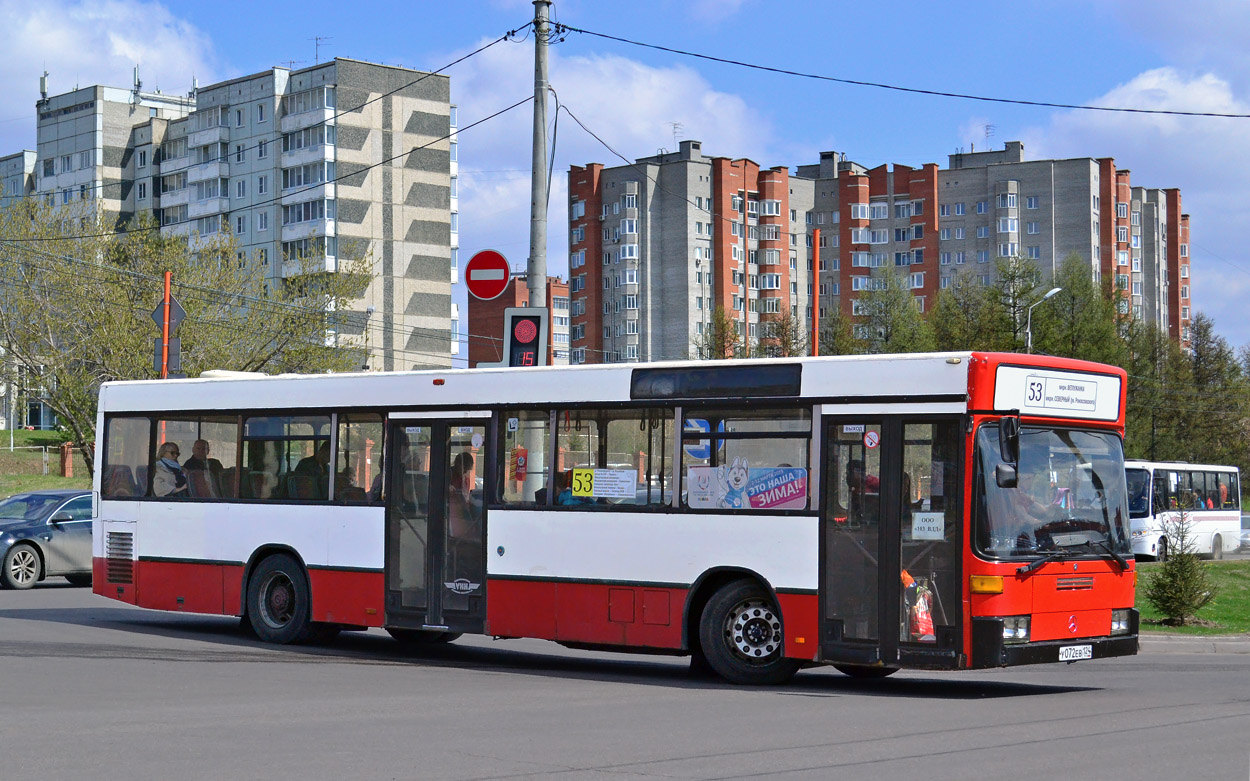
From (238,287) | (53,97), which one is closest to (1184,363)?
(238,287)

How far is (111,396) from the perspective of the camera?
1805 cm

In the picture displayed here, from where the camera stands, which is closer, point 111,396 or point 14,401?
point 111,396

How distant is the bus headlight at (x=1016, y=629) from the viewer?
11.5 meters

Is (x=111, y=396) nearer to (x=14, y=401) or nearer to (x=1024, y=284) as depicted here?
(x=14, y=401)

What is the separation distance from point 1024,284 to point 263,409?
57671 mm

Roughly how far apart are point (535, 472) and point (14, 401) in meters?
44.8

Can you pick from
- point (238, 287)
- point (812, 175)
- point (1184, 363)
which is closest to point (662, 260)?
point (812, 175)

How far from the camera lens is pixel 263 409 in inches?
651

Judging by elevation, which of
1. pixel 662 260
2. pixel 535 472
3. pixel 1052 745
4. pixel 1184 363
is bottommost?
pixel 1052 745

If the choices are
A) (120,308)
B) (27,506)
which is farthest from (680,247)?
(27,506)

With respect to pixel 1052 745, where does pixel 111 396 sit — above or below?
above

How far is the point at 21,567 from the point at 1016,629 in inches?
683

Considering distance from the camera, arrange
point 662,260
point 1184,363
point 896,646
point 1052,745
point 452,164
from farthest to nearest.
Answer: point 662,260
point 452,164
point 1184,363
point 896,646
point 1052,745

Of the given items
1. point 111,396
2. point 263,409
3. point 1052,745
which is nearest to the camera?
point 1052,745
